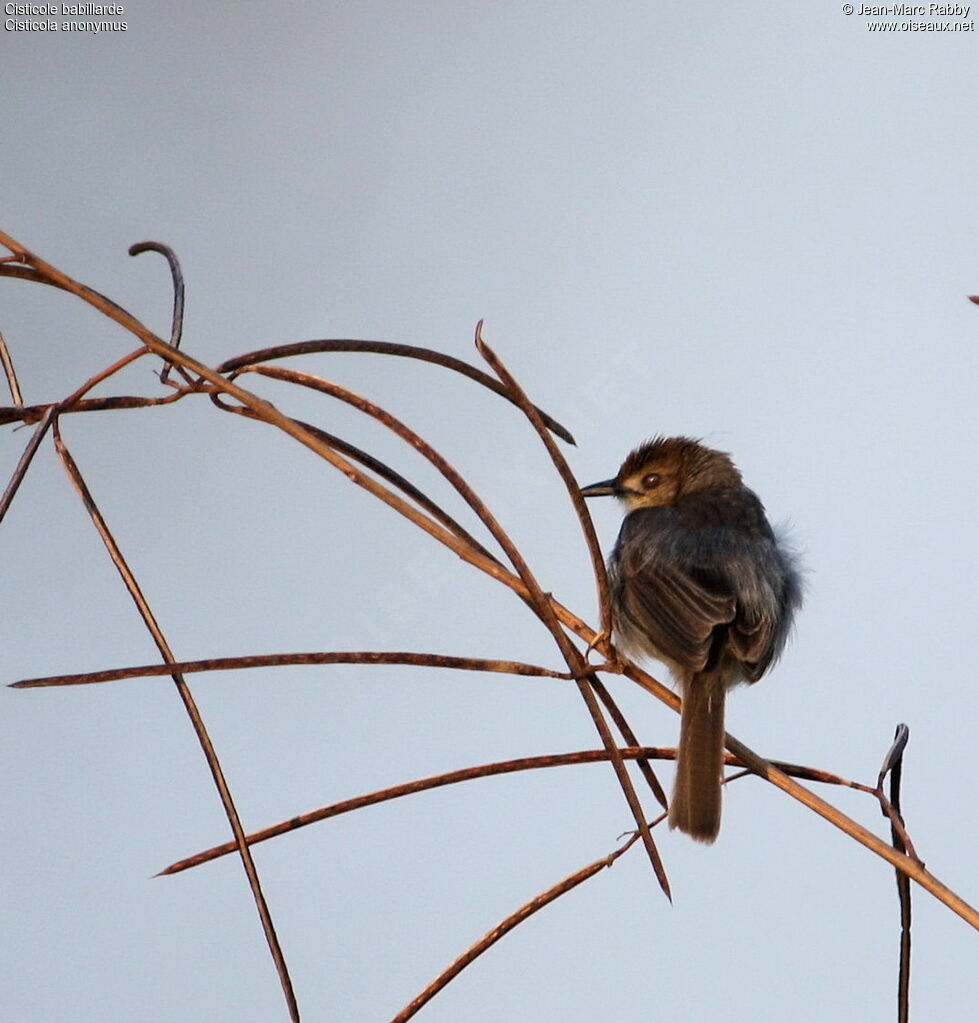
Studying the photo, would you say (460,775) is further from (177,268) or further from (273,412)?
(177,268)

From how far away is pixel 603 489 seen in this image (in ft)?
11.5

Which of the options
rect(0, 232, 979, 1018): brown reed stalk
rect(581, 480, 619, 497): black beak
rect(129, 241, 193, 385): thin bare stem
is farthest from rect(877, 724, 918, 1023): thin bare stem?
rect(581, 480, 619, 497): black beak

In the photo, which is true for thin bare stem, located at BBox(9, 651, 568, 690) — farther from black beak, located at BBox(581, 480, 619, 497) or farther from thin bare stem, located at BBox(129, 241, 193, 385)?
black beak, located at BBox(581, 480, 619, 497)

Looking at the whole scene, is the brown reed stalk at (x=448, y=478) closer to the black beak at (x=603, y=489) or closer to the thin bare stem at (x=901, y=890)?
the thin bare stem at (x=901, y=890)

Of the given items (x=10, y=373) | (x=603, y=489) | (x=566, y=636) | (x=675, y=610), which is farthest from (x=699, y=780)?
(x=603, y=489)

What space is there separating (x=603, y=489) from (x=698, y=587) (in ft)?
2.64

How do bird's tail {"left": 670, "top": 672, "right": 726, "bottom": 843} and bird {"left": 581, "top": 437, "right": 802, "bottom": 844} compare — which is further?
bird {"left": 581, "top": 437, "right": 802, "bottom": 844}

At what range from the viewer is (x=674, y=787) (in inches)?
82.0

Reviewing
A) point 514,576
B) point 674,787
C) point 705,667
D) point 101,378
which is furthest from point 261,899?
point 705,667

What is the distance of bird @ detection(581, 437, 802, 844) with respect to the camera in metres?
2.09

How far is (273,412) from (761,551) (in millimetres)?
2148

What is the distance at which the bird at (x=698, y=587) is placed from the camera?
82.4 inches

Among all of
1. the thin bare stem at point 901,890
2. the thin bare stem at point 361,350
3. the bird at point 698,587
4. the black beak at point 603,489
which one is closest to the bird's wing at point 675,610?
the bird at point 698,587

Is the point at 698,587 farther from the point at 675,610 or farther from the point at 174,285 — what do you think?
the point at 174,285
